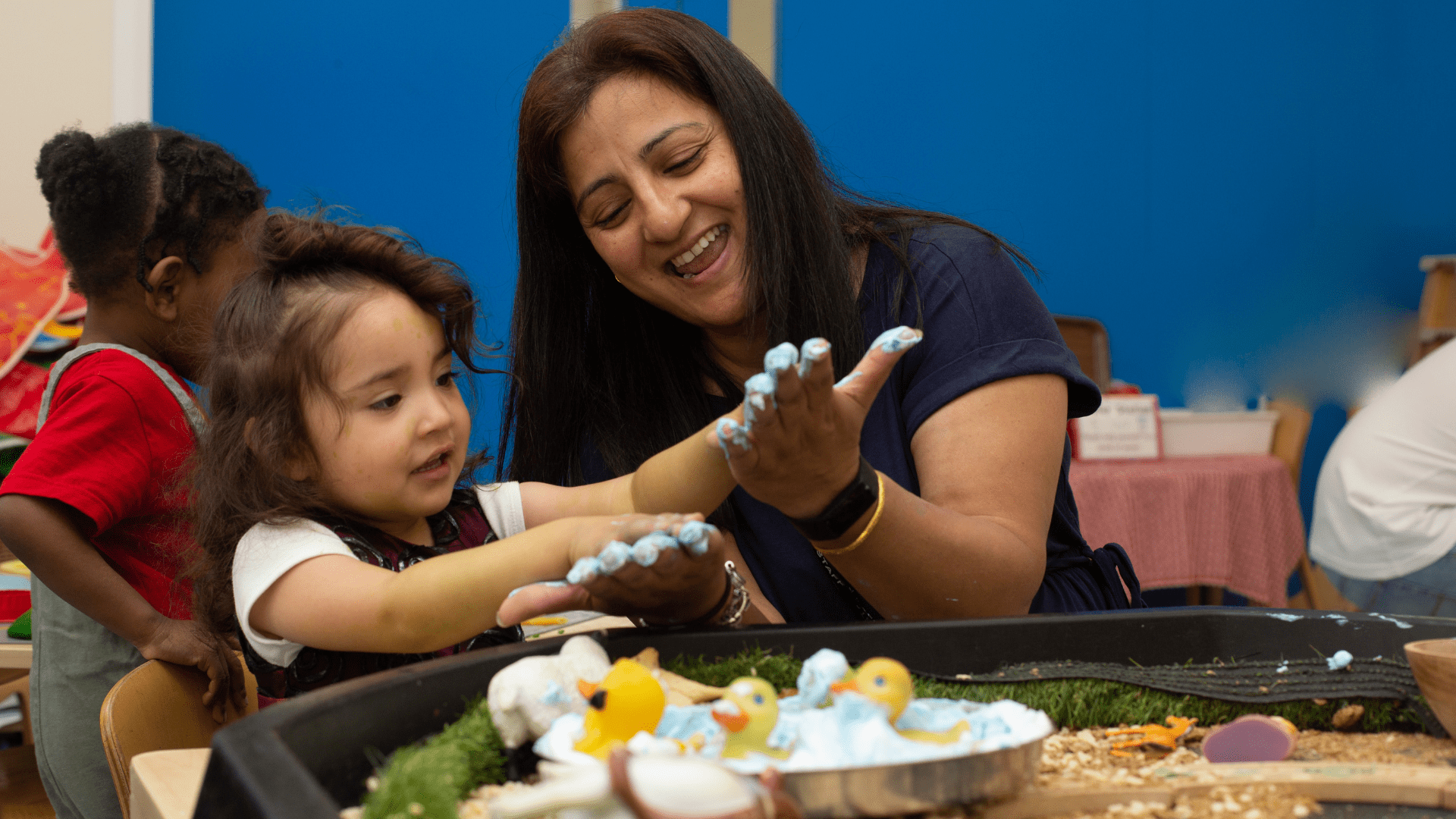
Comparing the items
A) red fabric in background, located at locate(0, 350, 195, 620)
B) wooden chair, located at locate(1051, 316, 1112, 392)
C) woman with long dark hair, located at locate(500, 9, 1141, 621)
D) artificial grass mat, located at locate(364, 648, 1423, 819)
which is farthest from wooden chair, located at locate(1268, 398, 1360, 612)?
red fabric in background, located at locate(0, 350, 195, 620)

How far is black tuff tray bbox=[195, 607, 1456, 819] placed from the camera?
506 millimetres

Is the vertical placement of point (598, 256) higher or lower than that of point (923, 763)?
higher

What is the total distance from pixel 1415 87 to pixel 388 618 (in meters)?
4.38

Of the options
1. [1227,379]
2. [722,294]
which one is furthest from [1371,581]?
[722,294]

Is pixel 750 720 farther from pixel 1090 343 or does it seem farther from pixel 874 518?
pixel 1090 343

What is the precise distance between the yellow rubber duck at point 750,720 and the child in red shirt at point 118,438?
2.51 feet

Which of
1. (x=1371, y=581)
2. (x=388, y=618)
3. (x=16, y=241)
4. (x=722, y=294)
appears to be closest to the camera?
(x=388, y=618)

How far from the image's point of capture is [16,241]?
2822 mm

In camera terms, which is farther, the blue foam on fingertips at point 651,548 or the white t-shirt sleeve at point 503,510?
the white t-shirt sleeve at point 503,510

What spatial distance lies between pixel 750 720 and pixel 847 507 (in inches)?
11.6

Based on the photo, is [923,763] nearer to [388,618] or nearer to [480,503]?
[388,618]

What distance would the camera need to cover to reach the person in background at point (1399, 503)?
2184mm

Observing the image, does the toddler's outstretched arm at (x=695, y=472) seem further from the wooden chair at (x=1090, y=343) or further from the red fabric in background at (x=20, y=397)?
the wooden chair at (x=1090, y=343)

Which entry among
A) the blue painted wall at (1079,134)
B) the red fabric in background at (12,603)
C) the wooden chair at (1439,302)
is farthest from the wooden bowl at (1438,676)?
the wooden chair at (1439,302)
